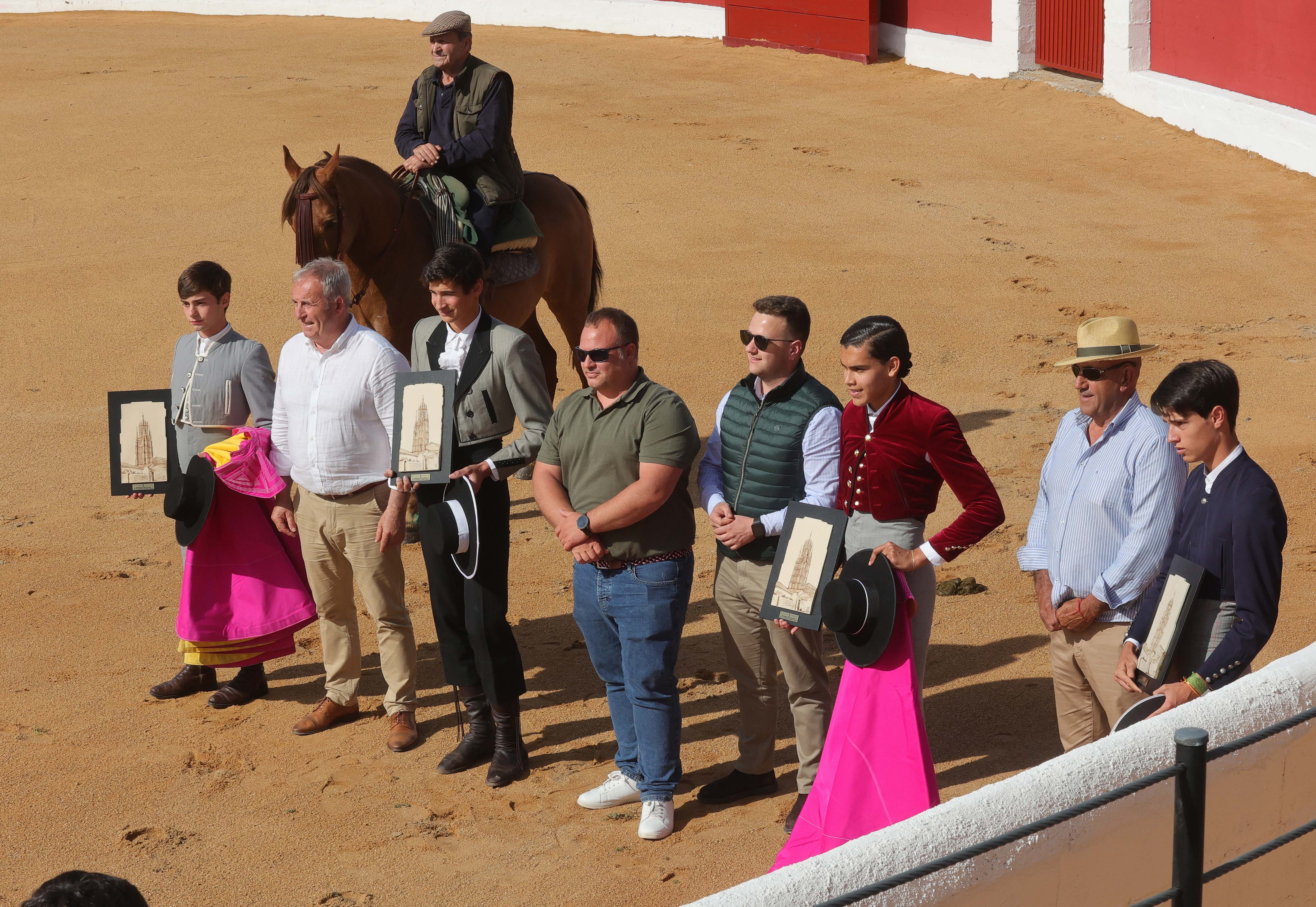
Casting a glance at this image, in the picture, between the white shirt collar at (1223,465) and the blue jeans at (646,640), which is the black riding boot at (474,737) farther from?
the white shirt collar at (1223,465)

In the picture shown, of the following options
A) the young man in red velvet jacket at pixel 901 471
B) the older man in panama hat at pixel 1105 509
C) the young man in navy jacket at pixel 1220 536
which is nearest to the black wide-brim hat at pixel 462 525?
the young man in red velvet jacket at pixel 901 471

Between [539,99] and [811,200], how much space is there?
5223mm

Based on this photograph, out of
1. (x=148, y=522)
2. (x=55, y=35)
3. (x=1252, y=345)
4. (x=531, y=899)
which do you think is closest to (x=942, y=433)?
(x=531, y=899)

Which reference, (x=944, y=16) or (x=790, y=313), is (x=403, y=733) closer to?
(x=790, y=313)

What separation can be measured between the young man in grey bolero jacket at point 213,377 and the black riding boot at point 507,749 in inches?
55.2

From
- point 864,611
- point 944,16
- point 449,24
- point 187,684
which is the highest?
point 944,16

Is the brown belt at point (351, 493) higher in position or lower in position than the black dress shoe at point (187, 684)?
higher

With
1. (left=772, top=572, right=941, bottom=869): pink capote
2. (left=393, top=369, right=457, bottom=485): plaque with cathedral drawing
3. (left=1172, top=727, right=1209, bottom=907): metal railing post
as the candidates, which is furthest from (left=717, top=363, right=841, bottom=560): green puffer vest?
(left=1172, top=727, right=1209, bottom=907): metal railing post

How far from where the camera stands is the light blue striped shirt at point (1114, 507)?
419 centimetres

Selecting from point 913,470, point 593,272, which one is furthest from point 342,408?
point 593,272

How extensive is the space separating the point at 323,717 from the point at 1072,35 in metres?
14.1

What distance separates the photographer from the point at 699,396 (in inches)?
398

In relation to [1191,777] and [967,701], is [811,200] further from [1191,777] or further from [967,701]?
[1191,777]

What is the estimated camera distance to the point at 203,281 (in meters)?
5.84
